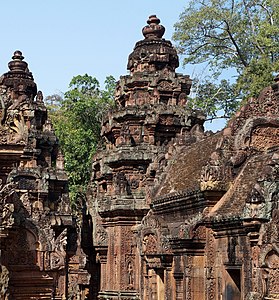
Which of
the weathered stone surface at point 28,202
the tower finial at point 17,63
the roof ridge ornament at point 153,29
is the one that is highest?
the tower finial at point 17,63

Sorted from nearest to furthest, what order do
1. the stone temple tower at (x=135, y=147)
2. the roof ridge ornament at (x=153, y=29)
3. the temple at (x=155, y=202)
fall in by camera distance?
1. the temple at (x=155, y=202)
2. the stone temple tower at (x=135, y=147)
3. the roof ridge ornament at (x=153, y=29)

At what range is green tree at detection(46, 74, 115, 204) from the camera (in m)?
38.3

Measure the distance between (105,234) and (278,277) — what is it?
10707mm

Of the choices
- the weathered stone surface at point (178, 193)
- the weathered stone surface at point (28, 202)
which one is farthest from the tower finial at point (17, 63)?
the weathered stone surface at point (178, 193)

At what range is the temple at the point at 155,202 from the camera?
10516 mm

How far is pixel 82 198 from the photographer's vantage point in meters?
23.9

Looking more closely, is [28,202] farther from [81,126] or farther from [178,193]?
[81,126]

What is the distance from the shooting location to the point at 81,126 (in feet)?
130

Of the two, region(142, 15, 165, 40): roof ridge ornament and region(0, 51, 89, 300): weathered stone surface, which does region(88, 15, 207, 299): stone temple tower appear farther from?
region(0, 51, 89, 300): weathered stone surface

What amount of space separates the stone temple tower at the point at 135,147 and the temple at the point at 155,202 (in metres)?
0.03

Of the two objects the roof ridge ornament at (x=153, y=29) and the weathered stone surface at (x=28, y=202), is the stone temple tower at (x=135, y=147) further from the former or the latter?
the weathered stone surface at (x=28, y=202)

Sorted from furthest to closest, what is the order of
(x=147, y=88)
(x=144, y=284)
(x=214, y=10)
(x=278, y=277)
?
1. (x=214, y=10)
2. (x=147, y=88)
3. (x=144, y=284)
4. (x=278, y=277)

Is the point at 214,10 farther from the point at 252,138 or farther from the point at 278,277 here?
the point at 278,277

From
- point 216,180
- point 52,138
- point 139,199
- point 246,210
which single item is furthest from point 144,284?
point 52,138
